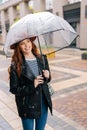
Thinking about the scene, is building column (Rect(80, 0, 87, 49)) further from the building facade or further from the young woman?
the young woman

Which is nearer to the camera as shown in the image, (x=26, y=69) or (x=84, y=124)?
(x=26, y=69)

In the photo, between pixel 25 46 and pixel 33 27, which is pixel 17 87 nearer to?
pixel 25 46

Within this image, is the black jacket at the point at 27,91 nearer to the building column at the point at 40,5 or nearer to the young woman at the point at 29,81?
the young woman at the point at 29,81

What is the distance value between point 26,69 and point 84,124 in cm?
247

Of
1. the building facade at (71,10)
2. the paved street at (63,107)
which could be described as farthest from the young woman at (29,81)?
the building facade at (71,10)

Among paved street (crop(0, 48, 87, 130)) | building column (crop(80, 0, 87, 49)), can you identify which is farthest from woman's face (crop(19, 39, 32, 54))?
building column (crop(80, 0, 87, 49))

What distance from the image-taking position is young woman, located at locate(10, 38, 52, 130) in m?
2.47

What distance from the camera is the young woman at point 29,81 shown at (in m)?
2.47

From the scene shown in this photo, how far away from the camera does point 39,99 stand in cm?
257

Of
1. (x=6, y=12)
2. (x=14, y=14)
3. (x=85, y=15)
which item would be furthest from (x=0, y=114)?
(x=6, y=12)

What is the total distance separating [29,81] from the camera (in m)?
2.48

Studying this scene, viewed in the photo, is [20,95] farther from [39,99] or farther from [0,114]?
[0,114]

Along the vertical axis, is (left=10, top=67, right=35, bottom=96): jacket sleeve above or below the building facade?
above

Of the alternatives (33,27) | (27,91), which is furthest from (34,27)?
(27,91)
